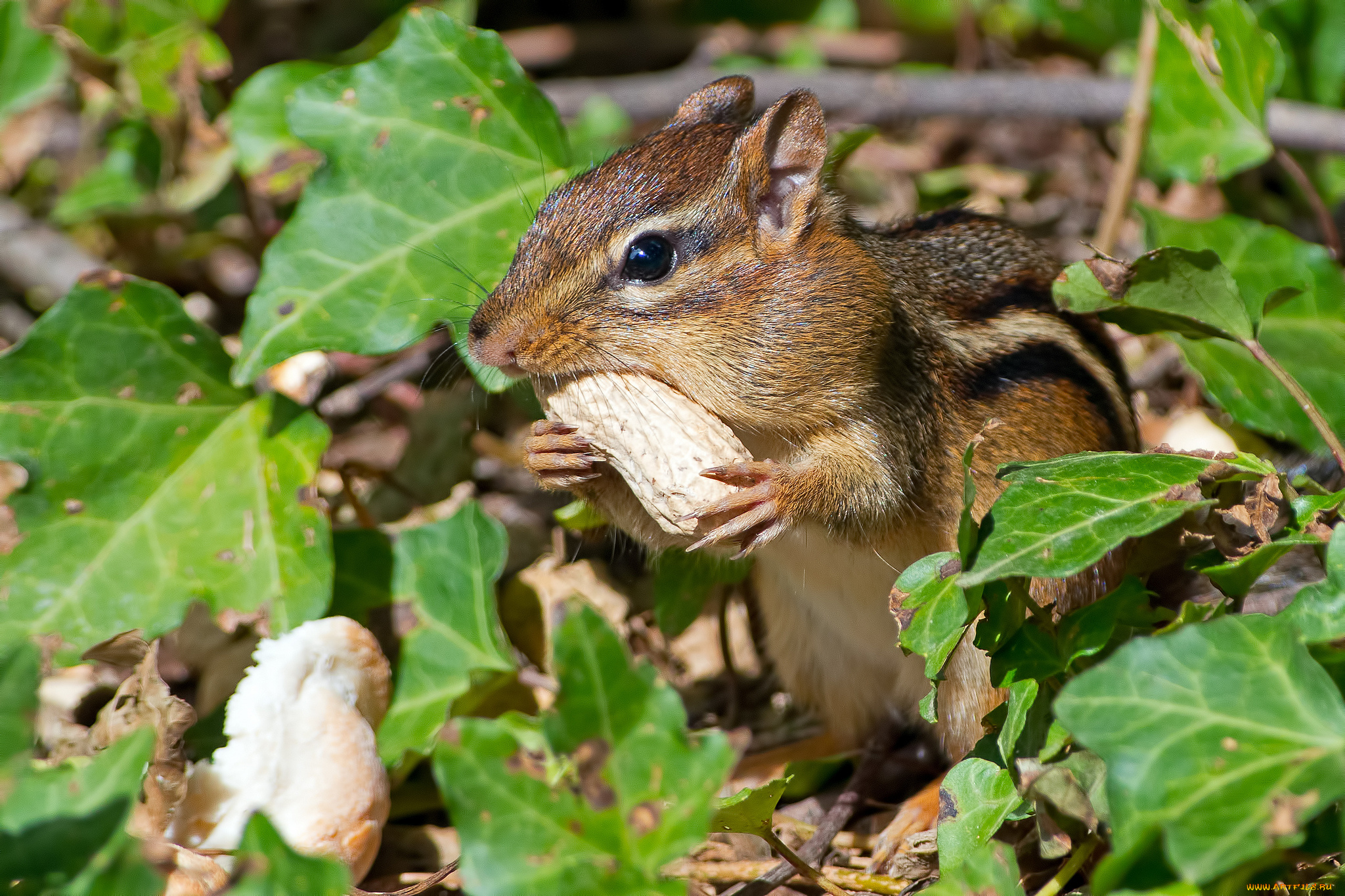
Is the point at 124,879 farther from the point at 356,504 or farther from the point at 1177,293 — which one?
the point at 1177,293

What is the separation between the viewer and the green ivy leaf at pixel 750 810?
2139 millimetres

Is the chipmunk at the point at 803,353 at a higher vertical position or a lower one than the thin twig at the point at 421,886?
higher

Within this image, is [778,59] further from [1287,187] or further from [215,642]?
[215,642]

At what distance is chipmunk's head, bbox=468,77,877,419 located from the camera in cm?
249

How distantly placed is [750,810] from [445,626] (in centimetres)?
92

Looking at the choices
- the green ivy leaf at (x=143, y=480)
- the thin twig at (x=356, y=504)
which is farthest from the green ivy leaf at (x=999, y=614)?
the thin twig at (x=356, y=504)

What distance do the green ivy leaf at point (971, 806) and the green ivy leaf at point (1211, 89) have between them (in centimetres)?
205

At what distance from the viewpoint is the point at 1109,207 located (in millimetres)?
3963

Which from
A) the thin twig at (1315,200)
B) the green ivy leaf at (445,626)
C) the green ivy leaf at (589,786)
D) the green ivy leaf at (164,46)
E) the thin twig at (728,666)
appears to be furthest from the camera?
the green ivy leaf at (164,46)

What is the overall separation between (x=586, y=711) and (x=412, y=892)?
0.83 metres

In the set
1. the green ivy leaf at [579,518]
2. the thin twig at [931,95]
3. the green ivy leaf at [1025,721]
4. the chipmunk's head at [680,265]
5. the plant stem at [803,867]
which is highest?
the chipmunk's head at [680,265]

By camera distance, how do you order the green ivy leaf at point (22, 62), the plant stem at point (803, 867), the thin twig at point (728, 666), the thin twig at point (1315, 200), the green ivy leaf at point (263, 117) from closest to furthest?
the plant stem at point (803, 867), the thin twig at point (728, 666), the thin twig at point (1315, 200), the green ivy leaf at point (263, 117), the green ivy leaf at point (22, 62)

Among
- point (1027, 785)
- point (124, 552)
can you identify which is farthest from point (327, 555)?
point (1027, 785)

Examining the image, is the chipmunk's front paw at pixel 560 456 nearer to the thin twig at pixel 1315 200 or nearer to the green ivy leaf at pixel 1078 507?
the green ivy leaf at pixel 1078 507
